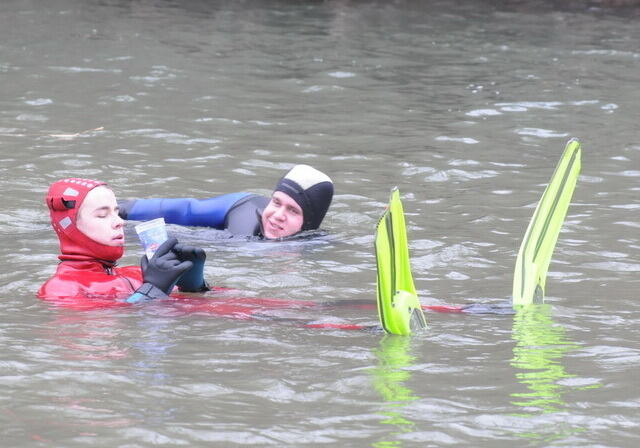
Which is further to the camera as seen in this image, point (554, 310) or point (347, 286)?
point (347, 286)

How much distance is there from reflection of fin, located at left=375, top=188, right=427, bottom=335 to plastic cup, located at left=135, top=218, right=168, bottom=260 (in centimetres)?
131

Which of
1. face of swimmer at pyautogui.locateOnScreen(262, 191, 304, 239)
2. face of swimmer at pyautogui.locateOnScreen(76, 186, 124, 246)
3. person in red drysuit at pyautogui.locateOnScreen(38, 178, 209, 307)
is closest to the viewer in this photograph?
person in red drysuit at pyautogui.locateOnScreen(38, 178, 209, 307)

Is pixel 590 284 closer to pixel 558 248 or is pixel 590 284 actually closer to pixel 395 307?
pixel 558 248

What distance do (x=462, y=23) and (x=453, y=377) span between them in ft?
53.3

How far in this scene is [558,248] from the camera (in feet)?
27.6

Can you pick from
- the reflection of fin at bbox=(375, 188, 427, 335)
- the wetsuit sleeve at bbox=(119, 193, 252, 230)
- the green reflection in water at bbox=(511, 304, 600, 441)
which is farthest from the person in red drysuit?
the wetsuit sleeve at bbox=(119, 193, 252, 230)

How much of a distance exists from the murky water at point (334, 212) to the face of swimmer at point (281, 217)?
223mm

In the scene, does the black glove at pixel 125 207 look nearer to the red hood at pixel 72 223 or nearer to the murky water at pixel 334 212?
the murky water at pixel 334 212

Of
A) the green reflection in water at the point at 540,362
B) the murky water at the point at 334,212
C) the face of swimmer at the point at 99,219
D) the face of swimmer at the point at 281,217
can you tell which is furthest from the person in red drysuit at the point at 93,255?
the face of swimmer at the point at 281,217

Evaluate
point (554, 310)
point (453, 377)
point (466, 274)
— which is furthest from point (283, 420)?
point (466, 274)

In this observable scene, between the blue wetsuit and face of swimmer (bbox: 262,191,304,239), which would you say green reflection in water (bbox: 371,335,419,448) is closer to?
face of swimmer (bbox: 262,191,304,239)

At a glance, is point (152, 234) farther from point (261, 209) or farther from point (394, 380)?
point (261, 209)

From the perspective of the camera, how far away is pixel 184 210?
902cm

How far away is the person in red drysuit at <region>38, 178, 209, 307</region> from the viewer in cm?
660
